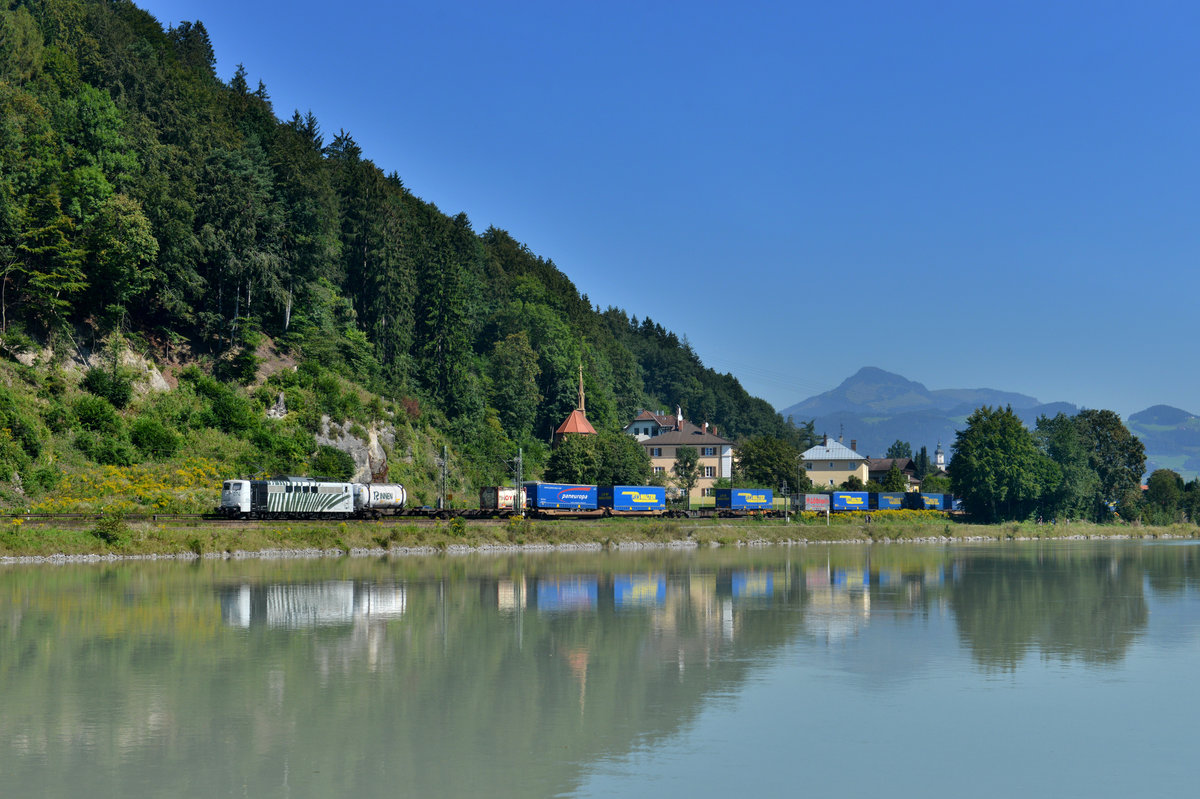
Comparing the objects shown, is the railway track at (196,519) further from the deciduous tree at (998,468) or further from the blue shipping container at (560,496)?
the deciduous tree at (998,468)

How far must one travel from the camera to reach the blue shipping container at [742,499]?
11394 centimetres

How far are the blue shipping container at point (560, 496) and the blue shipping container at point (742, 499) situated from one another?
20.6 metres

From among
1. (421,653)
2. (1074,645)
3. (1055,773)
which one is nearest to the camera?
(1055,773)

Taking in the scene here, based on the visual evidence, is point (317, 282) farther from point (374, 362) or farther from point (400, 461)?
point (400, 461)

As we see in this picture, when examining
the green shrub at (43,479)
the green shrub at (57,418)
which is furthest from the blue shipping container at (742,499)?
the green shrub at (43,479)

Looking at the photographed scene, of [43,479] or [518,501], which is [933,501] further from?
[43,479]

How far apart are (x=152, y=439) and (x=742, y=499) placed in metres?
65.4

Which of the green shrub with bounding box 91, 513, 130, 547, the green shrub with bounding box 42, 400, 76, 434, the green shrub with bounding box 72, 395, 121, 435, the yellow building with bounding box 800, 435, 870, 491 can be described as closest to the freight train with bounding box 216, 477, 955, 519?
the green shrub with bounding box 72, 395, 121, 435

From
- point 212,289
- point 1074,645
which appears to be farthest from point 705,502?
point 1074,645

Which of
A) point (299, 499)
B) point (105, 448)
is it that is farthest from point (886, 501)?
point (105, 448)

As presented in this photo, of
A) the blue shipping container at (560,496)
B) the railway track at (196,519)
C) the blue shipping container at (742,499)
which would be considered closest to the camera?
the railway track at (196,519)

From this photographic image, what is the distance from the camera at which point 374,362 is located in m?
102

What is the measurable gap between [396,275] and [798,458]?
68.5 metres

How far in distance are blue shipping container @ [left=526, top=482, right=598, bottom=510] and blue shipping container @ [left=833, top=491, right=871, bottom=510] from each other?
4304cm
